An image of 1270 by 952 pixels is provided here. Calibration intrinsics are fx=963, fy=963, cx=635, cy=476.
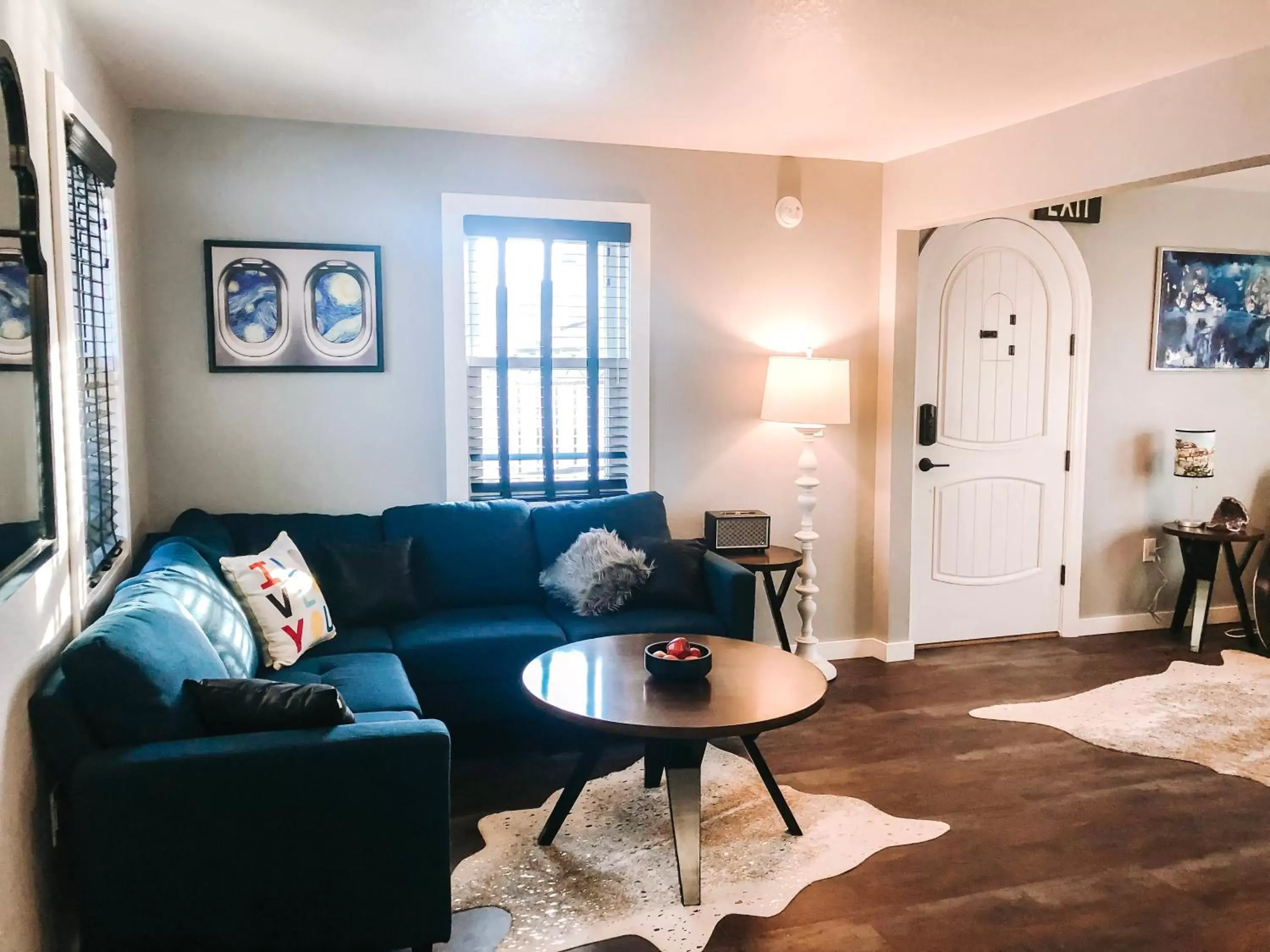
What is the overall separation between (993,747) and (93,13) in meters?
3.80

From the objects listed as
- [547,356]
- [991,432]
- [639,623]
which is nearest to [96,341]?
[547,356]

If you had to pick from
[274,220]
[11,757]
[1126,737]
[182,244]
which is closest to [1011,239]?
[1126,737]

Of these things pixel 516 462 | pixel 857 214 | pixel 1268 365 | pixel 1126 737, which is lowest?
pixel 1126 737

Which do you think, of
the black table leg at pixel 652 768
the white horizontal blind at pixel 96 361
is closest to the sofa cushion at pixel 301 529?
the white horizontal blind at pixel 96 361

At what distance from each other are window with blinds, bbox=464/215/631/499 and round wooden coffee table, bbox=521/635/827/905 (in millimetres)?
1328

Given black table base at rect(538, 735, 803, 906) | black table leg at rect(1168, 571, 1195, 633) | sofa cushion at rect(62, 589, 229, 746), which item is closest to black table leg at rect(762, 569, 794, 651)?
black table base at rect(538, 735, 803, 906)

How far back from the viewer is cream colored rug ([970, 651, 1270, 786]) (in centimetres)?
362

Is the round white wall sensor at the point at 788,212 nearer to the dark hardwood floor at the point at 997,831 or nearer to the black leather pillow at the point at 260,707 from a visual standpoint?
the dark hardwood floor at the point at 997,831

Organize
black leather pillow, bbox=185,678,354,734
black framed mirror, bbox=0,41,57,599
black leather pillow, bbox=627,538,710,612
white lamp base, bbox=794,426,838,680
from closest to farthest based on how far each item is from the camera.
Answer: black framed mirror, bbox=0,41,57,599 < black leather pillow, bbox=185,678,354,734 < black leather pillow, bbox=627,538,710,612 < white lamp base, bbox=794,426,838,680

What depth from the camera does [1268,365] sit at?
5.51 meters

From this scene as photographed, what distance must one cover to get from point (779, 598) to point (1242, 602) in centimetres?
267

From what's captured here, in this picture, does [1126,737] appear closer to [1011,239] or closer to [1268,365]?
[1011,239]

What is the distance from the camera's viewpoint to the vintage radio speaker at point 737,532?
4.24 m

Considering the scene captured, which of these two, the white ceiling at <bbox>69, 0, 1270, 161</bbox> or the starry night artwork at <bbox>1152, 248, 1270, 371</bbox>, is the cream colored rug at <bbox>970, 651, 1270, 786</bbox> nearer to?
the starry night artwork at <bbox>1152, 248, 1270, 371</bbox>
